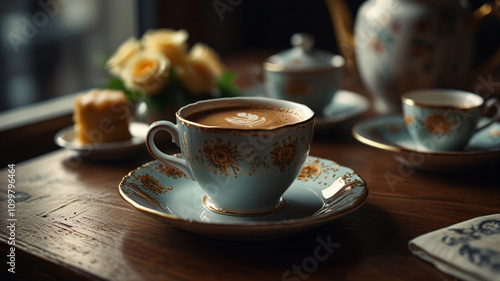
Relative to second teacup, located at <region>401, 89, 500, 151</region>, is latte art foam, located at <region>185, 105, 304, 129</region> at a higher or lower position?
higher

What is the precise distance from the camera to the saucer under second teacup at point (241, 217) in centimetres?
54

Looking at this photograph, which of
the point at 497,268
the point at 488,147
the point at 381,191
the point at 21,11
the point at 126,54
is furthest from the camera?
the point at 21,11

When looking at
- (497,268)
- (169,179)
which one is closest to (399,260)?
(497,268)

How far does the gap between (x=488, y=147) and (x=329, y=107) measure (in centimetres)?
39

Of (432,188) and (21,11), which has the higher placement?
(21,11)

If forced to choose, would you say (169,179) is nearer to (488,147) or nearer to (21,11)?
(488,147)

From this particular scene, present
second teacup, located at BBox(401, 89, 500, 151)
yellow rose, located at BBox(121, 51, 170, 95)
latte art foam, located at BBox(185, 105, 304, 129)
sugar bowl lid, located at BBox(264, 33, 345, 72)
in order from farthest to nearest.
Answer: sugar bowl lid, located at BBox(264, 33, 345, 72) → yellow rose, located at BBox(121, 51, 170, 95) → second teacup, located at BBox(401, 89, 500, 151) → latte art foam, located at BBox(185, 105, 304, 129)

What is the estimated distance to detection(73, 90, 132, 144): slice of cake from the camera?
907mm

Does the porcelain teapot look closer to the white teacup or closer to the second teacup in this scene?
the second teacup

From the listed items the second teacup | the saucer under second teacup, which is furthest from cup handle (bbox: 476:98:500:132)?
the saucer under second teacup

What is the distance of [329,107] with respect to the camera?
1.17 meters

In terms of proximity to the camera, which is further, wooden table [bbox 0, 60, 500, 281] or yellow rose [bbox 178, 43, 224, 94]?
yellow rose [bbox 178, 43, 224, 94]

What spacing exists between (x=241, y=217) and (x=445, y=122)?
40 cm

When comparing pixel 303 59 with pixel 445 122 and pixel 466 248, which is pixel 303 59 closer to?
pixel 445 122
